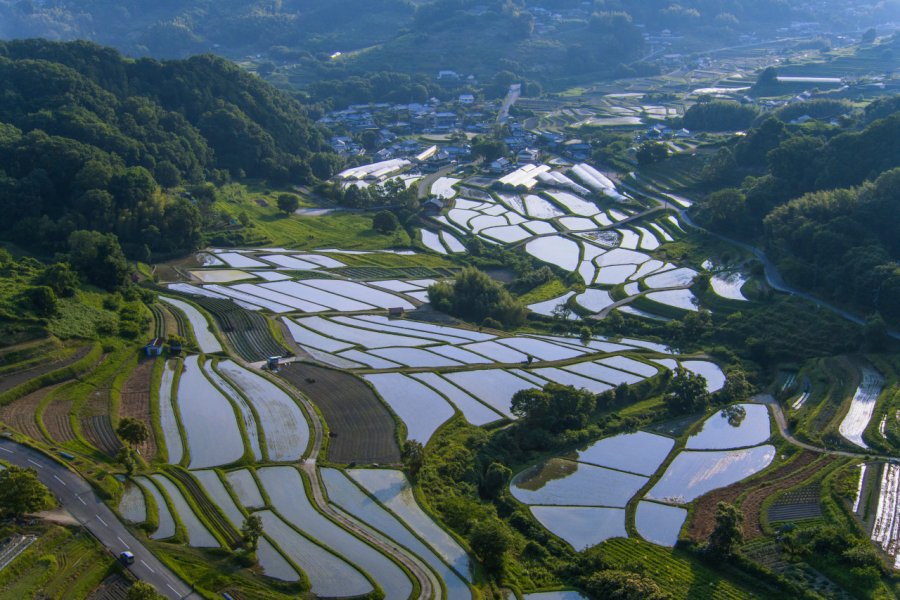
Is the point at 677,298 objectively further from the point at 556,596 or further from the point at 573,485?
the point at 556,596

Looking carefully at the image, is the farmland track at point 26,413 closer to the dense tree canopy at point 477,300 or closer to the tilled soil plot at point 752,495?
the dense tree canopy at point 477,300

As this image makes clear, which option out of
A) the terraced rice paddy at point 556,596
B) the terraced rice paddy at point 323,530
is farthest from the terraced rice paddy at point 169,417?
the terraced rice paddy at point 556,596

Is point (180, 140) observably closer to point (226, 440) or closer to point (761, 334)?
point (226, 440)

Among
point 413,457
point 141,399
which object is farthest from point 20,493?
point 413,457

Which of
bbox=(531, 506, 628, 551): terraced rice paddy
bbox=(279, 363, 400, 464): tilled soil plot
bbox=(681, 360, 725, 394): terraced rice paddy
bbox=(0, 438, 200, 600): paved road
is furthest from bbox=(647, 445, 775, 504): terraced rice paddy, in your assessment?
bbox=(0, 438, 200, 600): paved road

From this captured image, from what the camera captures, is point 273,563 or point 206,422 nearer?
point 273,563

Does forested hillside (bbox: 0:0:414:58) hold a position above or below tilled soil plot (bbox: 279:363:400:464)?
above

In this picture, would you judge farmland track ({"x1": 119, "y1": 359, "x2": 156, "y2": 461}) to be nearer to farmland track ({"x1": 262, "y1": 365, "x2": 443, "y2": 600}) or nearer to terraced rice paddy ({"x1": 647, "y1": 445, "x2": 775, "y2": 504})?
farmland track ({"x1": 262, "y1": 365, "x2": 443, "y2": 600})
